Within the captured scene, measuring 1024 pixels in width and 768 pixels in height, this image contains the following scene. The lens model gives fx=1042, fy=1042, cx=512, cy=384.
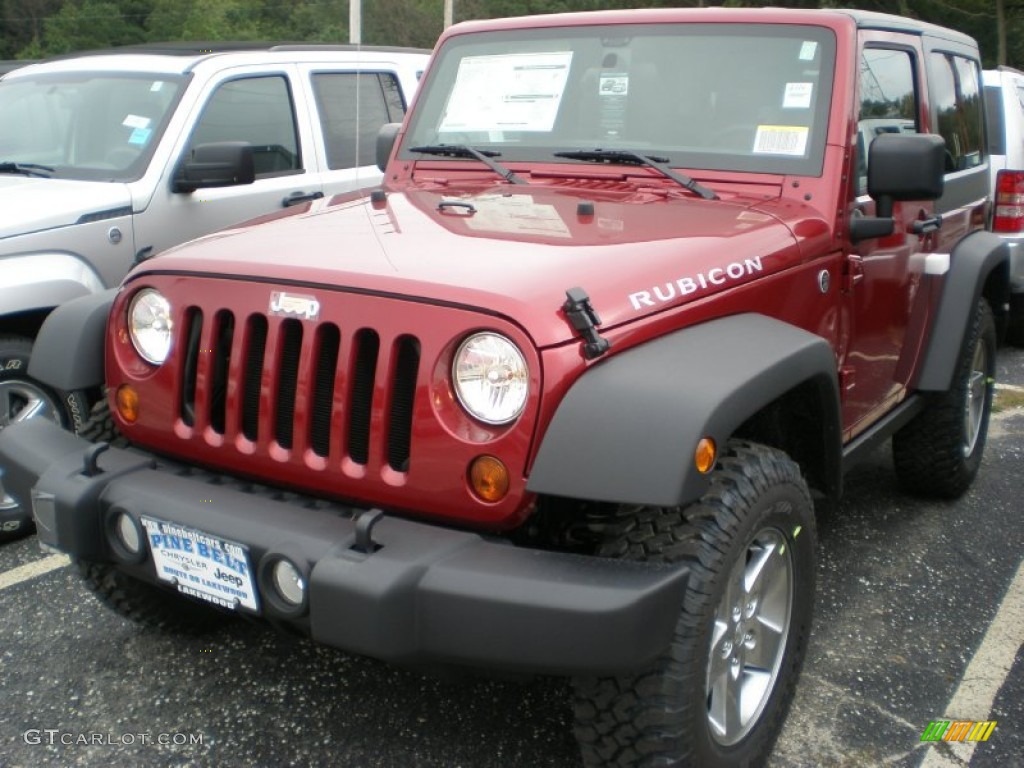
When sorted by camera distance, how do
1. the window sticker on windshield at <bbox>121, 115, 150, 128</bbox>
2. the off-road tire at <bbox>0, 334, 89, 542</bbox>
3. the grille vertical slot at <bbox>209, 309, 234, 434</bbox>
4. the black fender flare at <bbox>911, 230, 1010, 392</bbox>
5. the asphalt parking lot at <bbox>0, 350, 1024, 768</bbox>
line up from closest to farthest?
the grille vertical slot at <bbox>209, 309, 234, 434</bbox>
the asphalt parking lot at <bbox>0, 350, 1024, 768</bbox>
the black fender flare at <bbox>911, 230, 1010, 392</bbox>
the off-road tire at <bbox>0, 334, 89, 542</bbox>
the window sticker on windshield at <bbox>121, 115, 150, 128</bbox>

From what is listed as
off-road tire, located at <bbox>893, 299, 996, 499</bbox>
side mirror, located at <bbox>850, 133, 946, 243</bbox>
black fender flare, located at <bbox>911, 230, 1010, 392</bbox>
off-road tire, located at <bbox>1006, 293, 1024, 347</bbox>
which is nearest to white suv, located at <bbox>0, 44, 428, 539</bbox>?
side mirror, located at <bbox>850, 133, 946, 243</bbox>

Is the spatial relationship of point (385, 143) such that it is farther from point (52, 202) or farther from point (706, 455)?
point (706, 455)

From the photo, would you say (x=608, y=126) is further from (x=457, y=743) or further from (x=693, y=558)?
(x=457, y=743)

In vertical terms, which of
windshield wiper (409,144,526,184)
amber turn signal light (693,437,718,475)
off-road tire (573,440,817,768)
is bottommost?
off-road tire (573,440,817,768)

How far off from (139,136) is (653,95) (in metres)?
2.55

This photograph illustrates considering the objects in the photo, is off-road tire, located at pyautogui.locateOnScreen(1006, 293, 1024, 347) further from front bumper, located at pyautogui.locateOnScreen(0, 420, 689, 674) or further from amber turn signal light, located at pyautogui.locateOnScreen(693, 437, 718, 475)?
front bumper, located at pyautogui.locateOnScreen(0, 420, 689, 674)

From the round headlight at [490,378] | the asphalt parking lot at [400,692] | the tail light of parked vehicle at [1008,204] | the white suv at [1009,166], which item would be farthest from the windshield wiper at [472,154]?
the tail light of parked vehicle at [1008,204]

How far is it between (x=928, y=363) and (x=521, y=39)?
1878 mm

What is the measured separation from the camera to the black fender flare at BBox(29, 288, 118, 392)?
8.95 ft

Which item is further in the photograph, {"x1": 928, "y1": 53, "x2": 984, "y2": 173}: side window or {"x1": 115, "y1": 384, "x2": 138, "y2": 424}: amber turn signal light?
{"x1": 928, "y1": 53, "x2": 984, "y2": 173}: side window

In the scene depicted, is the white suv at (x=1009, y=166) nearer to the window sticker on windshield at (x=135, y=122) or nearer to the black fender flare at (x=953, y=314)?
the black fender flare at (x=953, y=314)

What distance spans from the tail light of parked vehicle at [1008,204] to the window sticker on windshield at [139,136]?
16.9 ft

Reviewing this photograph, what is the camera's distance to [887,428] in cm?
360

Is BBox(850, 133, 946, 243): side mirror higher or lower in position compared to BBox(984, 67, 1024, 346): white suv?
higher
